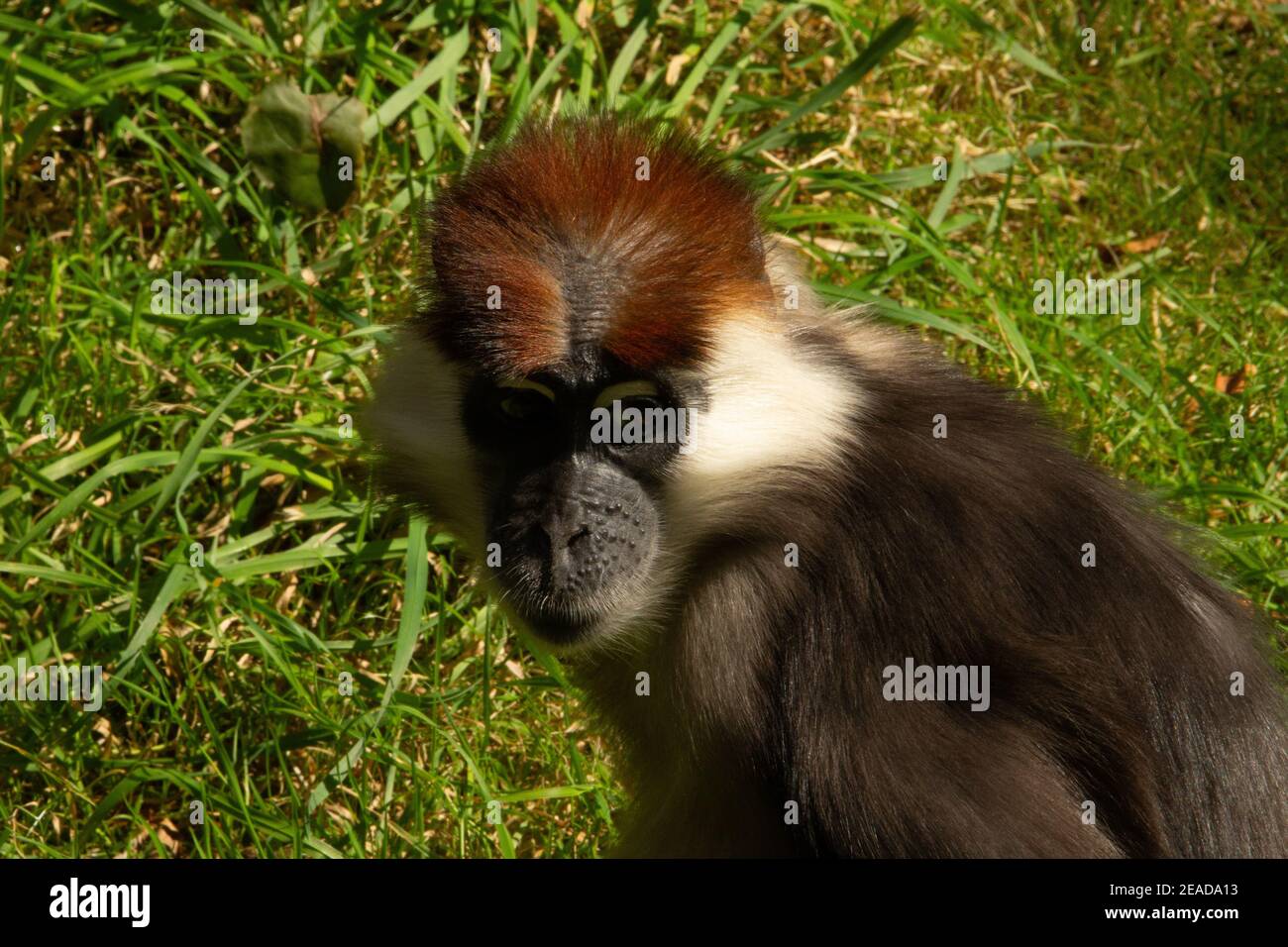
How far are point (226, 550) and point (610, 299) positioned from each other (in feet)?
8.65

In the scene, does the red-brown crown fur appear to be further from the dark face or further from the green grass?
the green grass

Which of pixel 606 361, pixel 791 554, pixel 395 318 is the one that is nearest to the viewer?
pixel 606 361

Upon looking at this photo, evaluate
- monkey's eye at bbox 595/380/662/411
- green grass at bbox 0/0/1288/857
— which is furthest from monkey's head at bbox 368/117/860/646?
green grass at bbox 0/0/1288/857

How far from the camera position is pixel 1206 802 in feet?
15.1

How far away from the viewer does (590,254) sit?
4.39 metres

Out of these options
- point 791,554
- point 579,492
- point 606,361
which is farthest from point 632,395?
point 791,554

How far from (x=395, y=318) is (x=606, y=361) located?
131 centimetres

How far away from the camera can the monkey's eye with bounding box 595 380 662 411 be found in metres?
4.41

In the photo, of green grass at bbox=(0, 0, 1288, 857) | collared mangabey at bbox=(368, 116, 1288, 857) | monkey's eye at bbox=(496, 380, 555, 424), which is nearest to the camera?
collared mangabey at bbox=(368, 116, 1288, 857)

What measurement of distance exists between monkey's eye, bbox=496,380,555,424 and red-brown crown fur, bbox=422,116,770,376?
0.39ft

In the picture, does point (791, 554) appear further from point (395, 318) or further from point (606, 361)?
point (395, 318)

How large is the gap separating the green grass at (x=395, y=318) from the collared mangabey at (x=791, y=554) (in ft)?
3.20

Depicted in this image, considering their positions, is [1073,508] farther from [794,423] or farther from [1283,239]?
[1283,239]

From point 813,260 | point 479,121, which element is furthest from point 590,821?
point 479,121
